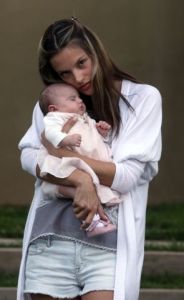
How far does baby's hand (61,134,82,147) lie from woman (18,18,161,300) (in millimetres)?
60

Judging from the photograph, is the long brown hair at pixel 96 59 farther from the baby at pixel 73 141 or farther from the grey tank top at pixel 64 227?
the grey tank top at pixel 64 227

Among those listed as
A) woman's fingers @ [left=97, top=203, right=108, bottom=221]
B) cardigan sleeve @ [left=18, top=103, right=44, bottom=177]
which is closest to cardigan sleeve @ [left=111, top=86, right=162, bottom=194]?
woman's fingers @ [left=97, top=203, right=108, bottom=221]

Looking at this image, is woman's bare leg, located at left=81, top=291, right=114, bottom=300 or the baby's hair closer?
woman's bare leg, located at left=81, top=291, right=114, bottom=300

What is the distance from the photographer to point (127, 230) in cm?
394

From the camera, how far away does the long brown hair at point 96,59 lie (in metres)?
4.05

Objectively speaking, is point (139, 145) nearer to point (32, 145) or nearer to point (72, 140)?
point (72, 140)

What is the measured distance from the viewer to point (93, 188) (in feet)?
12.9

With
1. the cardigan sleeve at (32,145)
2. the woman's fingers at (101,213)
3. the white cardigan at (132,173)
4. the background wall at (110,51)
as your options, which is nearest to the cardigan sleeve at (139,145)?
the white cardigan at (132,173)

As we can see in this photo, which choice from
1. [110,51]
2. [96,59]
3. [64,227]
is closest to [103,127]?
[96,59]

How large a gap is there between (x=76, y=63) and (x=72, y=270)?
0.82 metres

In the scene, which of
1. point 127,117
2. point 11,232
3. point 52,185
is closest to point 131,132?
point 127,117

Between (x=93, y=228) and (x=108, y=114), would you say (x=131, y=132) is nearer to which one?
(x=108, y=114)

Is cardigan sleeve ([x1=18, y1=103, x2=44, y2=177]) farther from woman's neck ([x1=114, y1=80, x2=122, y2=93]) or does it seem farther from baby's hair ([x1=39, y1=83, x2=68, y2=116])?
woman's neck ([x1=114, y1=80, x2=122, y2=93])

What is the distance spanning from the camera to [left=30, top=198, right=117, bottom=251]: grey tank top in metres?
3.90
